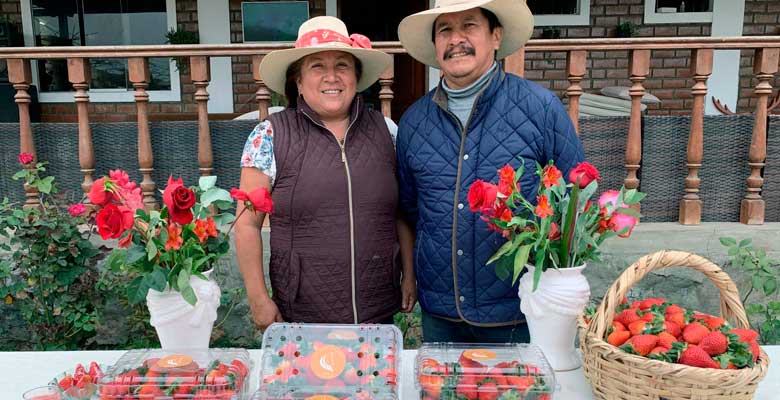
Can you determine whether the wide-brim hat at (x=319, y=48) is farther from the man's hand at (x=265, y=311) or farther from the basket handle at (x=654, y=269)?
the basket handle at (x=654, y=269)

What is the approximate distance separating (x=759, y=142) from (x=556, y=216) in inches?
81.7

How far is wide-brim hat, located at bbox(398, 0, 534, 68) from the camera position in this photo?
150cm

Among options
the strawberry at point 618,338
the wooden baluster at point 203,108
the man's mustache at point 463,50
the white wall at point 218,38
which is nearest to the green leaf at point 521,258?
the strawberry at point 618,338

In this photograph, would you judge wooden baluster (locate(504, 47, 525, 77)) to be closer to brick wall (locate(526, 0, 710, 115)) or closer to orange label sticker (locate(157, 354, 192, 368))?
orange label sticker (locate(157, 354, 192, 368))

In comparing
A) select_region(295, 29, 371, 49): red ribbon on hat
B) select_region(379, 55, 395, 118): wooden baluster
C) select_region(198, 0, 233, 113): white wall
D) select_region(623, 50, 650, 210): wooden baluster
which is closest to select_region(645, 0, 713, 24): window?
select_region(623, 50, 650, 210): wooden baluster

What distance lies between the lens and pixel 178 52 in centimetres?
254

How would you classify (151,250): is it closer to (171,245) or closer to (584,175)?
(171,245)

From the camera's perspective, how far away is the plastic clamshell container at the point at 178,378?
38.7 inches

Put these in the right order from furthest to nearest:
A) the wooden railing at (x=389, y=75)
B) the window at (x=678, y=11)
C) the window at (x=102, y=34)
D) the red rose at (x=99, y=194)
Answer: the window at (x=102, y=34) → the window at (x=678, y=11) → the wooden railing at (x=389, y=75) → the red rose at (x=99, y=194)

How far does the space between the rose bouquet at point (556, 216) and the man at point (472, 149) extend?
332 mm

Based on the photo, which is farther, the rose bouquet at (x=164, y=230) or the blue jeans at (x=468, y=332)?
the blue jeans at (x=468, y=332)

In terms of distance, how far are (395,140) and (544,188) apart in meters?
0.65

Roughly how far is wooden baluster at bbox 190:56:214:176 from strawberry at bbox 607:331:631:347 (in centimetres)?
210

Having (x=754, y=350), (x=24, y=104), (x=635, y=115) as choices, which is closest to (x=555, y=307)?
(x=754, y=350)
